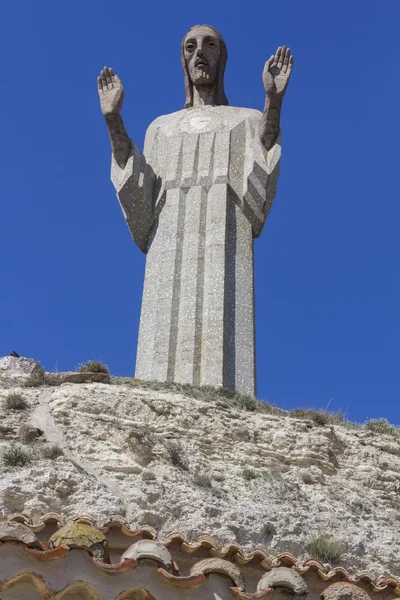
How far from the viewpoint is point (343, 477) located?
11.2m

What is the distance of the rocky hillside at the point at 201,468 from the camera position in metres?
9.41

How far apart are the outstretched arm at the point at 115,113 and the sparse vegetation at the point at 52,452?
7338 mm

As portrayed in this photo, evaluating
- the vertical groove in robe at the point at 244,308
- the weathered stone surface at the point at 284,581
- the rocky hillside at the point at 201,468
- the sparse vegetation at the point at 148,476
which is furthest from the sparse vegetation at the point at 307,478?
the weathered stone surface at the point at 284,581

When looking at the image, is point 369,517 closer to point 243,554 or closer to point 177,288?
point 243,554

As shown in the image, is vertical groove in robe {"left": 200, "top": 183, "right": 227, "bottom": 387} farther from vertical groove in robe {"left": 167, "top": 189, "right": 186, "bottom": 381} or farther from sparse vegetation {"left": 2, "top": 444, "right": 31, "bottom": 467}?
sparse vegetation {"left": 2, "top": 444, "right": 31, "bottom": 467}

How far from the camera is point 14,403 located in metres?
11.0

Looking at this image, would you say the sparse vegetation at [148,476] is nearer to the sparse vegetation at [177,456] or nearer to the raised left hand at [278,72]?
the sparse vegetation at [177,456]

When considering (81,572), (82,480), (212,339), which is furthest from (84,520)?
A: (212,339)

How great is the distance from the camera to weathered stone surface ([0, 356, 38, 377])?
12.5 meters

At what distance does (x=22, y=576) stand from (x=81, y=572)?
39 centimetres

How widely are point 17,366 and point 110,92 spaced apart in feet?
18.8

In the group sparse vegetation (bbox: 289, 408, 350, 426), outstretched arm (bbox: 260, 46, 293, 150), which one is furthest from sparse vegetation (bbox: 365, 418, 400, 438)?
outstretched arm (bbox: 260, 46, 293, 150)

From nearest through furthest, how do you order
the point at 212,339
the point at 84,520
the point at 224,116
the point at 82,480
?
the point at 84,520
the point at 82,480
the point at 212,339
the point at 224,116

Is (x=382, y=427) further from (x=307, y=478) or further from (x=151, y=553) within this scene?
(x=151, y=553)
